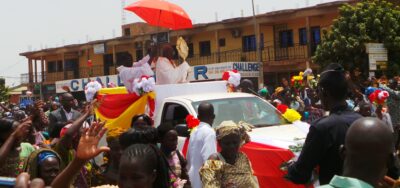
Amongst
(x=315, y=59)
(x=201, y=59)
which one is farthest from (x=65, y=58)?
(x=315, y=59)

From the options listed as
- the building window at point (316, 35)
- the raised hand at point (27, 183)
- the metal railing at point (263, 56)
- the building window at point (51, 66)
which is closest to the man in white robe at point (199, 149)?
the raised hand at point (27, 183)

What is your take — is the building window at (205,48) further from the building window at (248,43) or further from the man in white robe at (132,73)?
the man in white robe at (132,73)

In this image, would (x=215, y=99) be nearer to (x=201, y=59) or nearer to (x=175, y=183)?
(x=175, y=183)

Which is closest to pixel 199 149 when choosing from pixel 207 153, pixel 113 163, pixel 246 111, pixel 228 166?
pixel 207 153

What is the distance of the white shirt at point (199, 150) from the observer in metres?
6.13

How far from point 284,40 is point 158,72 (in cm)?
2384

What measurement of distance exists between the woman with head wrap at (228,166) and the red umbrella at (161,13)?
267 inches

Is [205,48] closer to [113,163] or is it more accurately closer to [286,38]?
[286,38]

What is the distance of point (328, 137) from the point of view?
13.0 ft

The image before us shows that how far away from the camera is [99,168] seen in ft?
20.0

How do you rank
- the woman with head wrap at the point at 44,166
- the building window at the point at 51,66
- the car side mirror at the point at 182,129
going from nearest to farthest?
1. the woman with head wrap at the point at 44,166
2. the car side mirror at the point at 182,129
3. the building window at the point at 51,66

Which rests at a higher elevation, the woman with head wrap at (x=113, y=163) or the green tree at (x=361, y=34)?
the green tree at (x=361, y=34)

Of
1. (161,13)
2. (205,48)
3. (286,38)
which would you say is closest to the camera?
(161,13)

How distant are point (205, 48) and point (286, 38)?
19.6 feet
